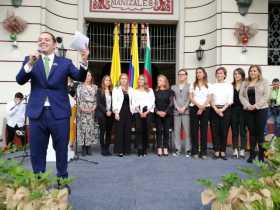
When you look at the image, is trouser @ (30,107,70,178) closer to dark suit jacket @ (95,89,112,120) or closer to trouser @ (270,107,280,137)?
dark suit jacket @ (95,89,112,120)

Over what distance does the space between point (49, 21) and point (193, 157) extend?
230 inches

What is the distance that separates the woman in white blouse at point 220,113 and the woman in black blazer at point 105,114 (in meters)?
2.18

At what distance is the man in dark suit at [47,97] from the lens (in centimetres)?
458

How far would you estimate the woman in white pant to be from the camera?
8508mm

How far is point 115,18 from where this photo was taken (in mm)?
12125

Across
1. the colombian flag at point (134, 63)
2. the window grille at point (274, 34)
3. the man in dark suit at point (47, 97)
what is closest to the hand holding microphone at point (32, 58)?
the man in dark suit at point (47, 97)

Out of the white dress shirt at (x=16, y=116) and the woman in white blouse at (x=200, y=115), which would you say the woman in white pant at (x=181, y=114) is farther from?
the white dress shirt at (x=16, y=116)

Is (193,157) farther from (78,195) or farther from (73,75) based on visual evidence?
(73,75)

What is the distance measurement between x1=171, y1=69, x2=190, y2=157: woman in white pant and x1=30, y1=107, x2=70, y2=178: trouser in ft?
13.6

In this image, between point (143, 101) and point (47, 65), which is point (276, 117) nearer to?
point (143, 101)

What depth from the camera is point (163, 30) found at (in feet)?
41.9

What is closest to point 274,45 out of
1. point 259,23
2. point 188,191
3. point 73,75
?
point 259,23

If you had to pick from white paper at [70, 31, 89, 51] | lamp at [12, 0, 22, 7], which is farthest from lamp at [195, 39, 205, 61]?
white paper at [70, 31, 89, 51]

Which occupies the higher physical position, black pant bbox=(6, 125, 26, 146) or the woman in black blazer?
the woman in black blazer
